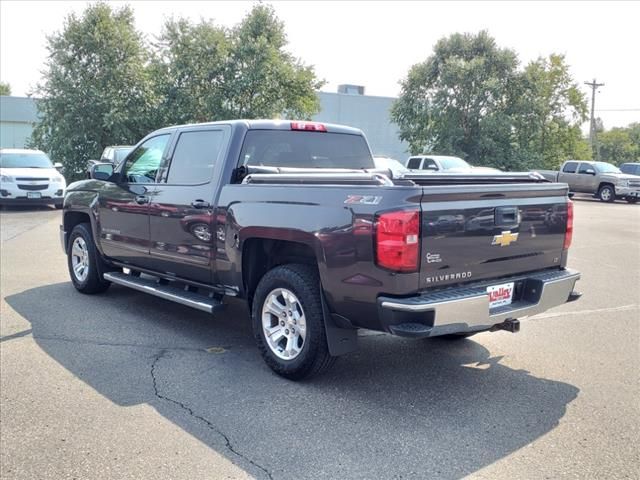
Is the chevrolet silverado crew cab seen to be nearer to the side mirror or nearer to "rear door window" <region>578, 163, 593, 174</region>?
the side mirror

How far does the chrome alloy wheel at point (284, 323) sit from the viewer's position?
4587mm

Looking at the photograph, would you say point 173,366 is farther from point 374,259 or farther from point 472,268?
point 472,268

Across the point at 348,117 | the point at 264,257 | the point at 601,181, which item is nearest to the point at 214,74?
the point at 348,117

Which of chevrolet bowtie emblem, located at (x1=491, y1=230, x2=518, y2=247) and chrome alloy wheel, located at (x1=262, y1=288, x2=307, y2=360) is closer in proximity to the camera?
chevrolet bowtie emblem, located at (x1=491, y1=230, x2=518, y2=247)

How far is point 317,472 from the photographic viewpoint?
3316 millimetres

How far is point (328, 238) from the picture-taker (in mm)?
4172

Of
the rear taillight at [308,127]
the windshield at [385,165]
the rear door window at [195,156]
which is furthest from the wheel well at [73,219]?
the windshield at [385,165]

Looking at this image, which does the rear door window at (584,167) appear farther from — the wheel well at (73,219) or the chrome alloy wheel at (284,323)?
the chrome alloy wheel at (284,323)

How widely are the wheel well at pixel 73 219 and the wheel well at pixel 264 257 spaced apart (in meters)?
3.42

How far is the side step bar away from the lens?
528 cm

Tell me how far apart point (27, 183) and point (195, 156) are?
13523 mm

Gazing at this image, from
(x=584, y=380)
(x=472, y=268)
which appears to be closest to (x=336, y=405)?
(x=472, y=268)

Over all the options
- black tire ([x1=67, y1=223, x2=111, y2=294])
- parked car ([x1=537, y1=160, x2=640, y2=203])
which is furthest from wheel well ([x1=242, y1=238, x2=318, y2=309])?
parked car ([x1=537, y1=160, x2=640, y2=203])

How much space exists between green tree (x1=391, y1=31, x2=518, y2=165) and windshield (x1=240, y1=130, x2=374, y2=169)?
28573 mm
